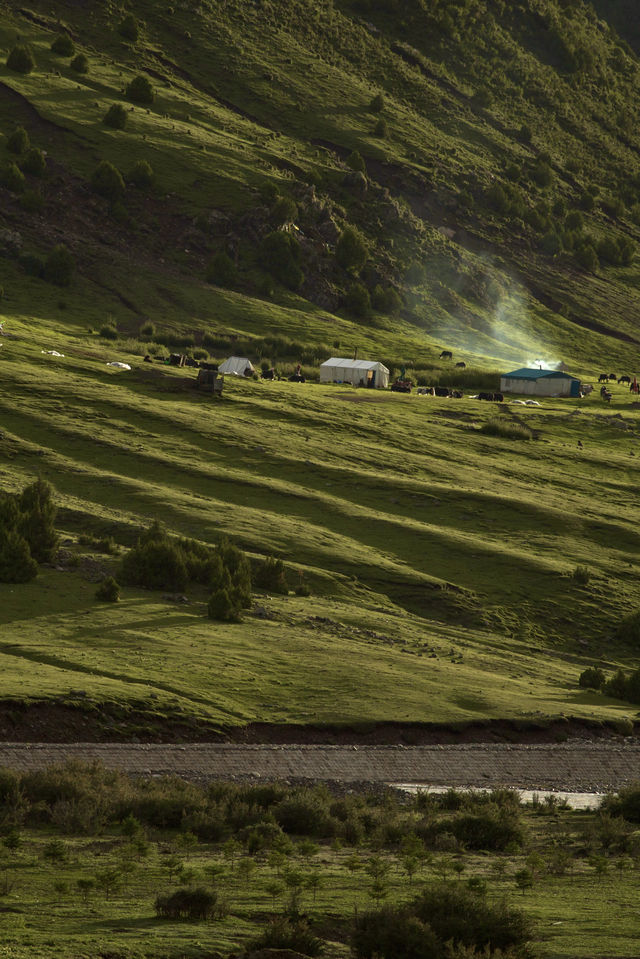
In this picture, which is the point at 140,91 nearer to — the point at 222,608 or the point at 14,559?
the point at 14,559

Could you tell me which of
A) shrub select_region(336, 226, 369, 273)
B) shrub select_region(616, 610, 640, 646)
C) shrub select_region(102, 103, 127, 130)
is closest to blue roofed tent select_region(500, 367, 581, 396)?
shrub select_region(336, 226, 369, 273)

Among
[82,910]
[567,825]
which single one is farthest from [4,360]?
[82,910]

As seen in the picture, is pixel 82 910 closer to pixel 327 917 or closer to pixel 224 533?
pixel 327 917

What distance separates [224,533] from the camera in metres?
60.8

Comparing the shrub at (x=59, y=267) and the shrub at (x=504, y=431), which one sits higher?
the shrub at (x=59, y=267)

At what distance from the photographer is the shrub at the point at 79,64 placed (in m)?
186

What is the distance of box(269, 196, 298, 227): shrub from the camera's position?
167375 mm

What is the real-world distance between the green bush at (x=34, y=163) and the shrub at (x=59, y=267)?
851 inches

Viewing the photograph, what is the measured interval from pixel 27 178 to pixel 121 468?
98952 millimetres

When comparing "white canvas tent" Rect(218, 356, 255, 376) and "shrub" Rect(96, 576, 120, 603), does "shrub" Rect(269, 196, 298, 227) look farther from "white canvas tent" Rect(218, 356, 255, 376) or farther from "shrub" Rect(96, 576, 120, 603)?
"shrub" Rect(96, 576, 120, 603)

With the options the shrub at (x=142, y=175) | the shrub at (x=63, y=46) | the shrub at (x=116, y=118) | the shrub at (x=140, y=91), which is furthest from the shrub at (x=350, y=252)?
the shrub at (x=63, y=46)

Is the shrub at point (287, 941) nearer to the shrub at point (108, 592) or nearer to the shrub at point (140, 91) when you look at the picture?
the shrub at point (108, 592)

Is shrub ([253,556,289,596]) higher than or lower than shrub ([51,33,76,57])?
lower

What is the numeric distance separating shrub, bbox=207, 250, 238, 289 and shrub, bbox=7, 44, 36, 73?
4674cm
